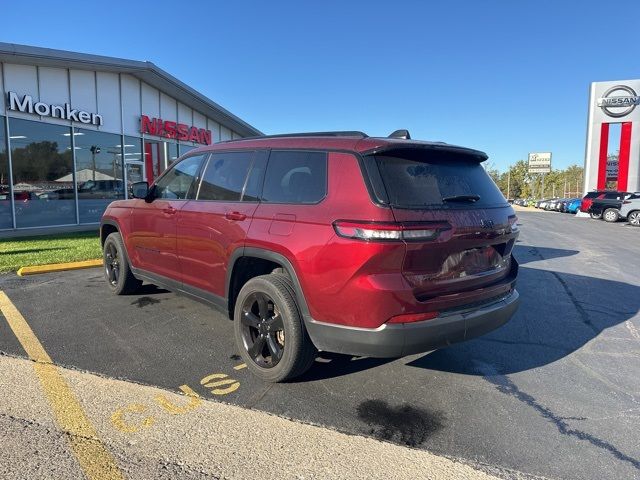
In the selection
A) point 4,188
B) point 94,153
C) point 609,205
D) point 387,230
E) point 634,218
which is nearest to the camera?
point 387,230

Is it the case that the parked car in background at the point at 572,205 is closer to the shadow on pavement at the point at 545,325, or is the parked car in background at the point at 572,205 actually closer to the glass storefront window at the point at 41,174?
the shadow on pavement at the point at 545,325

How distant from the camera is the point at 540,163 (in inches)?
2889

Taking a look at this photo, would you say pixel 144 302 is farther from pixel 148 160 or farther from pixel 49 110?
pixel 148 160

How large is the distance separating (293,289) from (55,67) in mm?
13641

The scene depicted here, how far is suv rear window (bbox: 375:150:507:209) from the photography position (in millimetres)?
3031

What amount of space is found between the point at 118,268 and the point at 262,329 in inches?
130

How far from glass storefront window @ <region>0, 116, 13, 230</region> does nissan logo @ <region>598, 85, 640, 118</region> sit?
42181 mm

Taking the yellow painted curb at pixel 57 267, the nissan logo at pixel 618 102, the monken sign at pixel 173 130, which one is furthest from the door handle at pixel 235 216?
the nissan logo at pixel 618 102

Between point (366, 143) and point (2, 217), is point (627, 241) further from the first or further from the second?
point (2, 217)

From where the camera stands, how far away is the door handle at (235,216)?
3722mm

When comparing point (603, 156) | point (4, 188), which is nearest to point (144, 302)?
point (4, 188)

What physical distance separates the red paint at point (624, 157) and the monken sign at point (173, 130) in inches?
1366

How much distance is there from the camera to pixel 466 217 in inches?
126

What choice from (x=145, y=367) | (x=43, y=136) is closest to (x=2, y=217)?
(x=43, y=136)
